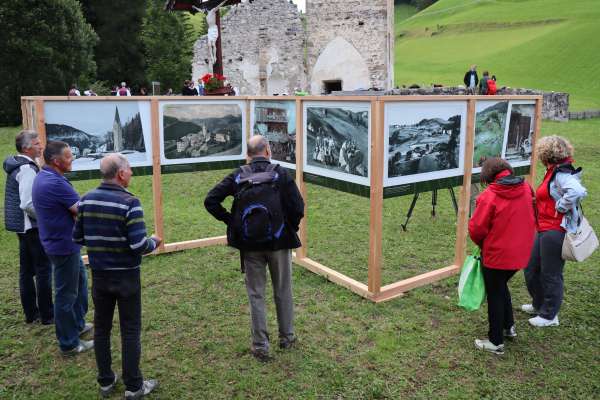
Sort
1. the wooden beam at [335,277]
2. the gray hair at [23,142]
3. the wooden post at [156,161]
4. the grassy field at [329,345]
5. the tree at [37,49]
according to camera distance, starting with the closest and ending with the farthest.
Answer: the grassy field at [329,345] < the gray hair at [23,142] < the wooden beam at [335,277] < the wooden post at [156,161] < the tree at [37,49]

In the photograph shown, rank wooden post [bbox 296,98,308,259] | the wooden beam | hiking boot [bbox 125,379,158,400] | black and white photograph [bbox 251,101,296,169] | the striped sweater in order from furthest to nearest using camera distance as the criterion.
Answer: black and white photograph [bbox 251,101,296,169] < wooden post [bbox 296,98,308,259] < the wooden beam < hiking boot [bbox 125,379,158,400] < the striped sweater

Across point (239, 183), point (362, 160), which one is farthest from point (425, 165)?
point (239, 183)

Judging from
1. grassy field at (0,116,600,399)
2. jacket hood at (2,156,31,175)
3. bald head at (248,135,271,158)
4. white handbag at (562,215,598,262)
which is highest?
bald head at (248,135,271,158)

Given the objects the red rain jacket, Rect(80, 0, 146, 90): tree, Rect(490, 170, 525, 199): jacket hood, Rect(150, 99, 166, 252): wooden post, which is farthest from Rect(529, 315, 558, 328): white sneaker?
Rect(80, 0, 146, 90): tree

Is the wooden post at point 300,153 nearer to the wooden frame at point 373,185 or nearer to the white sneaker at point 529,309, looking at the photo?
the wooden frame at point 373,185

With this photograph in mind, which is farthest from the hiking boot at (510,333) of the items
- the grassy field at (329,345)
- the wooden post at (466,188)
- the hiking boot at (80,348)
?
the hiking boot at (80,348)

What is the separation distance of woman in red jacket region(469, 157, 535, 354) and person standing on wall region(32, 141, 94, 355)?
3307 mm

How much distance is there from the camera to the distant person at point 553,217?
14.7 feet

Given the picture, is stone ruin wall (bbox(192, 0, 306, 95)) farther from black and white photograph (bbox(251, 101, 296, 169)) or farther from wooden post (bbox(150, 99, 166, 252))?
wooden post (bbox(150, 99, 166, 252))

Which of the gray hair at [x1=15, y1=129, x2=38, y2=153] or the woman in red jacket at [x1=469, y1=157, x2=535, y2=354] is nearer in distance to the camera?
→ the woman in red jacket at [x1=469, y1=157, x2=535, y2=354]

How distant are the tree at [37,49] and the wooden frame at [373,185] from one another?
19162 millimetres

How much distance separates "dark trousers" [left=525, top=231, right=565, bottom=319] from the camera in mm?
4688

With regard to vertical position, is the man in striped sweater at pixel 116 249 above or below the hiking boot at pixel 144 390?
above

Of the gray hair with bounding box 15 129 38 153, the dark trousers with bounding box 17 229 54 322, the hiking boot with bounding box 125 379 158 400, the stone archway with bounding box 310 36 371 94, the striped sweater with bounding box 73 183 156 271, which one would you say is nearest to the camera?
the striped sweater with bounding box 73 183 156 271
